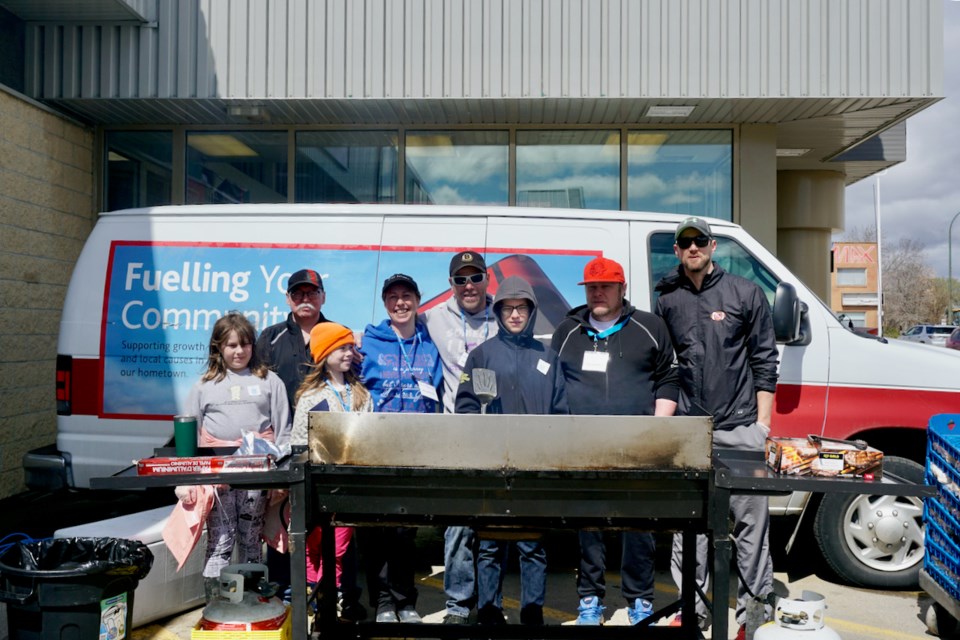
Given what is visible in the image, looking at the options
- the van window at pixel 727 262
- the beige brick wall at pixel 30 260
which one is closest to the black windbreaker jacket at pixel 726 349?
the van window at pixel 727 262

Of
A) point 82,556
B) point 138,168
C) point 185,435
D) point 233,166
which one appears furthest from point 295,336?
point 138,168

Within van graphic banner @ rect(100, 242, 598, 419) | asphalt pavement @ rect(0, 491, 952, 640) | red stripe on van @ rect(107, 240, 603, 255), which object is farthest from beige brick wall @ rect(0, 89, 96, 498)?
red stripe on van @ rect(107, 240, 603, 255)

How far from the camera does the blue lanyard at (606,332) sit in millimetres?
3928

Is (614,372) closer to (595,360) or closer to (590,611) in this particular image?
(595,360)

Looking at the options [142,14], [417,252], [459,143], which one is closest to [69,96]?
[142,14]

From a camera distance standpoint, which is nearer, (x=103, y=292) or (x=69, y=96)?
(x=103, y=292)

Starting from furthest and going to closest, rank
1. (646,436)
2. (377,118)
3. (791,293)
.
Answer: (377,118) < (791,293) < (646,436)

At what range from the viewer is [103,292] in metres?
5.02

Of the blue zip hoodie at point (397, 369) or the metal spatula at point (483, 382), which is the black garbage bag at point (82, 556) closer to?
the blue zip hoodie at point (397, 369)

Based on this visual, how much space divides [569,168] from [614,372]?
5600mm

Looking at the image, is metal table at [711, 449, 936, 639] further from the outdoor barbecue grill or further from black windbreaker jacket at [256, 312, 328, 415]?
black windbreaker jacket at [256, 312, 328, 415]

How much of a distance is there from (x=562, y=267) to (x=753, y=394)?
4.75 feet

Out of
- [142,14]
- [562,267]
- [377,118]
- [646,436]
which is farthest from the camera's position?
[377,118]

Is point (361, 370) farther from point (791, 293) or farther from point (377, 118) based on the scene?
point (377, 118)
